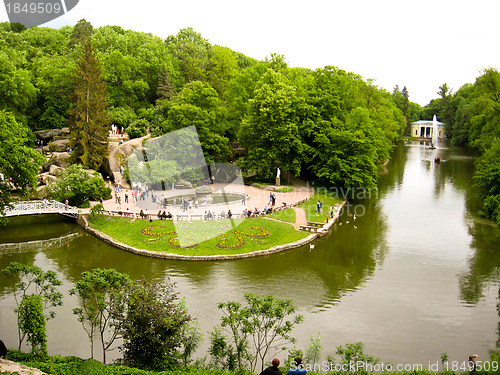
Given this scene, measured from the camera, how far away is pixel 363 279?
80.8 feet

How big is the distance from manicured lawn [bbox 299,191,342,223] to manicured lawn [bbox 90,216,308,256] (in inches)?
129

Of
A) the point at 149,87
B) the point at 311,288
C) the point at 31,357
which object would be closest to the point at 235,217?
the point at 311,288

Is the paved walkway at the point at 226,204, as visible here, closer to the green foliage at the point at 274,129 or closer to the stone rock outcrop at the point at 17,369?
the green foliage at the point at 274,129

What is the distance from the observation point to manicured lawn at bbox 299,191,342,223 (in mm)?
35000

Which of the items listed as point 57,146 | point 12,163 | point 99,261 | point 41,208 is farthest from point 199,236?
point 57,146

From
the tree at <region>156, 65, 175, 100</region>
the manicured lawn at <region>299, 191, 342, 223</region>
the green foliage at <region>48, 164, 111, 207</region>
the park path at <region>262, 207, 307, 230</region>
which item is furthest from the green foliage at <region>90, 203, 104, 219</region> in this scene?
the tree at <region>156, 65, 175, 100</region>

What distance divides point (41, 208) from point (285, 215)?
732 inches

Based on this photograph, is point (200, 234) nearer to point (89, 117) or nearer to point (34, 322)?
point (34, 322)

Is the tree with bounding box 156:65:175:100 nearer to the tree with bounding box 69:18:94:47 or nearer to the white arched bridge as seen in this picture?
the tree with bounding box 69:18:94:47

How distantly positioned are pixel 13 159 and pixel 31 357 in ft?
40.7

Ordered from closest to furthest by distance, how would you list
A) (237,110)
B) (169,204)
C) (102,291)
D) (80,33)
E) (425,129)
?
(102,291), (169,204), (237,110), (80,33), (425,129)

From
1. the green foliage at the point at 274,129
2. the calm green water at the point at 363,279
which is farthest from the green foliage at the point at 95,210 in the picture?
the green foliage at the point at 274,129

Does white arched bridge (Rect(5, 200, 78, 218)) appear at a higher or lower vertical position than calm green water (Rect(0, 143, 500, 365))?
higher

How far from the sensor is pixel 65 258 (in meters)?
27.0
